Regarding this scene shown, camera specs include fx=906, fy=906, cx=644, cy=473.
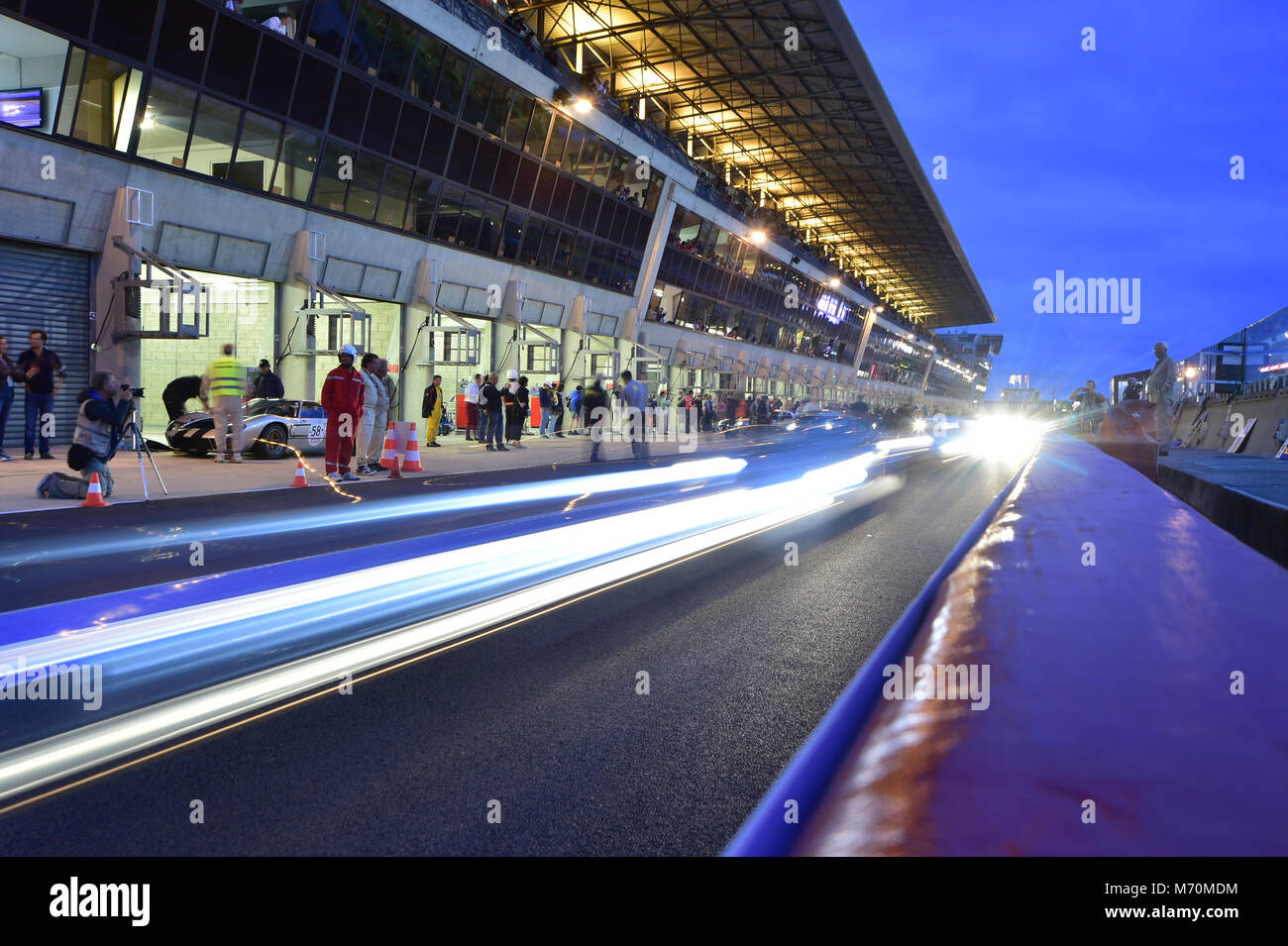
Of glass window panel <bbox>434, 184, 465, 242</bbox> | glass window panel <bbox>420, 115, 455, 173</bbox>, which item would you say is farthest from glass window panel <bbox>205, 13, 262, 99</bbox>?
glass window panel <bbox>434, 184, 465, 242</bbox>

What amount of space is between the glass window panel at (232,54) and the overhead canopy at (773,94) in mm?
15171

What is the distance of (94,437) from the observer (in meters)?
11.4

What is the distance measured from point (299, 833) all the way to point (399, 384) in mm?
26855

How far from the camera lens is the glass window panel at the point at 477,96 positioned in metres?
27.2

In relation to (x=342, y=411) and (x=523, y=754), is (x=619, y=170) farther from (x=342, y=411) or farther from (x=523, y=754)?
(x=523, y=754)

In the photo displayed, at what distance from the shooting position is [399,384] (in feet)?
93.5

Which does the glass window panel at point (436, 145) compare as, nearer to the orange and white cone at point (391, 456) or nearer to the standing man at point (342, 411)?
the orange and white cone at point (391, 456)

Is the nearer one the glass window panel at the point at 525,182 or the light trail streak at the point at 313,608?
the light trail streak at the point at 313,608

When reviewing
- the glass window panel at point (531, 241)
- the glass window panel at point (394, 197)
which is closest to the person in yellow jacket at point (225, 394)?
the glass window panel at point (394, 197)

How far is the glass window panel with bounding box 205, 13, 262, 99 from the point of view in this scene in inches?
779

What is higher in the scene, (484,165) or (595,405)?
(484,165)

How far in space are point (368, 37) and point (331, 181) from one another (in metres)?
3.75

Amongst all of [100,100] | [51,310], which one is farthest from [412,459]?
[100,100]

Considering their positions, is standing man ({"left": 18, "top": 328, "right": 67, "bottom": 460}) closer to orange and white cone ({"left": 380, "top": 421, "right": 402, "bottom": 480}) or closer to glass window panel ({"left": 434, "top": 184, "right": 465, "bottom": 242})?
orange and white cone ({"left": 380, "top": 421, "right": 402, "bottom": 480})
